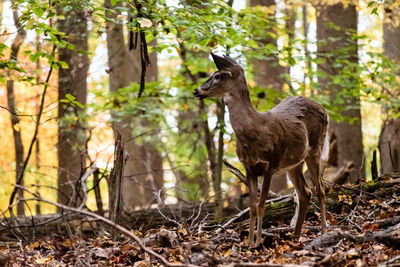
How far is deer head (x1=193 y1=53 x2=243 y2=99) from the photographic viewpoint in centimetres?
469

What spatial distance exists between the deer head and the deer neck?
0.06m

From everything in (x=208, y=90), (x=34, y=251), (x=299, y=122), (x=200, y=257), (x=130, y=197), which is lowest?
(x=130, y=197)

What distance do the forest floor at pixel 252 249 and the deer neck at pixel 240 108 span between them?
120cm

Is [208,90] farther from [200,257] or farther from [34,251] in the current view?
[34,251]

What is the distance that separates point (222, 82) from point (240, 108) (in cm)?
31

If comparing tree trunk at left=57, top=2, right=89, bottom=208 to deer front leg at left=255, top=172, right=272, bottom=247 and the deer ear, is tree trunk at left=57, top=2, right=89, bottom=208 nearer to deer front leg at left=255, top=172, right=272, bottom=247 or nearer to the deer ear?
the deer ear

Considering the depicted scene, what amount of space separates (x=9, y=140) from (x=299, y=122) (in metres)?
19.8

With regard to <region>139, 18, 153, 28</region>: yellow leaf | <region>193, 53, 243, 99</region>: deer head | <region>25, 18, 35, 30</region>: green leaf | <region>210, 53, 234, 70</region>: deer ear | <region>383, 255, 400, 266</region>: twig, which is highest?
<region>25, 18, 35, 30</region>: green leaf

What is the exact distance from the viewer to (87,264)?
4.22 m

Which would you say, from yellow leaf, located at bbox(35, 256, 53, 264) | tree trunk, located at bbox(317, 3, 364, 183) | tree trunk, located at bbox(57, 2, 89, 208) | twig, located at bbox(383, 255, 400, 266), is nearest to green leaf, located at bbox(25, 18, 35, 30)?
yellow leaf, located at bbox(35, 256, 53, 264)

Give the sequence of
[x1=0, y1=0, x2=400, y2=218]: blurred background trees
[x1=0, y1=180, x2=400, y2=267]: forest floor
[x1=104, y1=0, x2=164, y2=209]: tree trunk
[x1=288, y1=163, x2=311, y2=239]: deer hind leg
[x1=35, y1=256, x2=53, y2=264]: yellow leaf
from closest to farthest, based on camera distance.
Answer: [x1=0, y1=180, x2=400, y2=267]: forest floor
[x1=35, y1=256, x2=53, y2=264]: yellow leaf
[x1=288, y1=163, x2=311, y2=239]: deer hind leg
[x1=0, y1=0, x2=400, y2=218]: blurred background trees
[x1=104, y1=0, x2=164, y2=209]: tree trunk

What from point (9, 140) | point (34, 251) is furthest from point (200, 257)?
point (9, 140)

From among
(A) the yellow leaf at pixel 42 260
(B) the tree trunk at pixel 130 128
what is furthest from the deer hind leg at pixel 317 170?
(B) the tree trunk at pixel 130 128

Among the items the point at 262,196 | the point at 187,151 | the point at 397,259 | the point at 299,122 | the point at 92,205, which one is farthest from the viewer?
the point at 92,205
